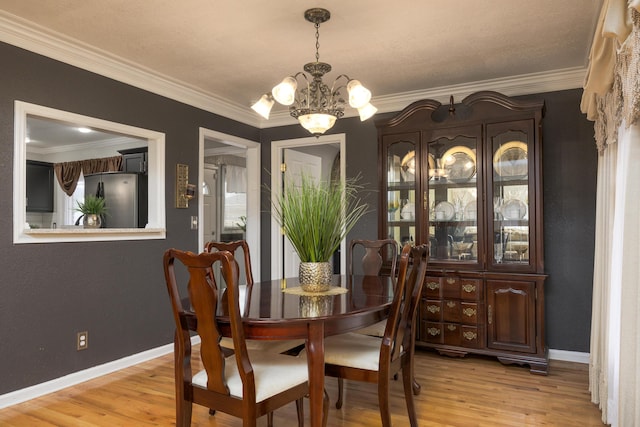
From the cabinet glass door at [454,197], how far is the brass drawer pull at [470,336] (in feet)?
1.81

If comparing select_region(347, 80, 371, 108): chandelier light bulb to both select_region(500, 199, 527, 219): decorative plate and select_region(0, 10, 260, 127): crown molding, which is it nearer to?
select_region(500, 199, 527, 219): decorative plate

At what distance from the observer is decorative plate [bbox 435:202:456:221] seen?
12.5 feet

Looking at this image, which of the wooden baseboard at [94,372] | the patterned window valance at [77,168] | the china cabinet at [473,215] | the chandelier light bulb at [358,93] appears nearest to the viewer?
the chandelier light bulb at [358,93]

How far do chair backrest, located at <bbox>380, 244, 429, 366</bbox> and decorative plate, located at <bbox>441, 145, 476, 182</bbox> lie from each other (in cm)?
167

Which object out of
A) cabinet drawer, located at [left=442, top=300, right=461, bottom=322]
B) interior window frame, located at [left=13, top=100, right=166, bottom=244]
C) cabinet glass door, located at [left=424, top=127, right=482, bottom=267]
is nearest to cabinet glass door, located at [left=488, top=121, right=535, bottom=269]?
cabinet glass door, located at [left=424, top=127, right=482, bottom=267]

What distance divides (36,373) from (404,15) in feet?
10.8

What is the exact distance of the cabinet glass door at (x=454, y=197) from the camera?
369 cm

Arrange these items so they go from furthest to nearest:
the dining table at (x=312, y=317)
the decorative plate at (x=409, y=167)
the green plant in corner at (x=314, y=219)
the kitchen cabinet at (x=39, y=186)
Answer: the kitchen cabinet at (x=39, y=186), the decorative plate at (x=409, y=167), the green plant in corner at (x=314, y=219), the dining table at (x=312, y=317)

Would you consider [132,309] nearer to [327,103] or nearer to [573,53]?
[327,103]

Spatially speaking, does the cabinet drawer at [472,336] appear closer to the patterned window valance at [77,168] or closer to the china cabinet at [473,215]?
the china cabinet at [473,215]

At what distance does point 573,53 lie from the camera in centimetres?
328

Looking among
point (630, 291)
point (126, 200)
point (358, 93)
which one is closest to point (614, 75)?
point (630, 291)

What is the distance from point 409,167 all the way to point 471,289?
118 centimetres

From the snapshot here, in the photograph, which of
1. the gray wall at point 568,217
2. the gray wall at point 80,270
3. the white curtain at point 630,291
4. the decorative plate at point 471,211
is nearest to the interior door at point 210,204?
the gray wall at point 80,270
